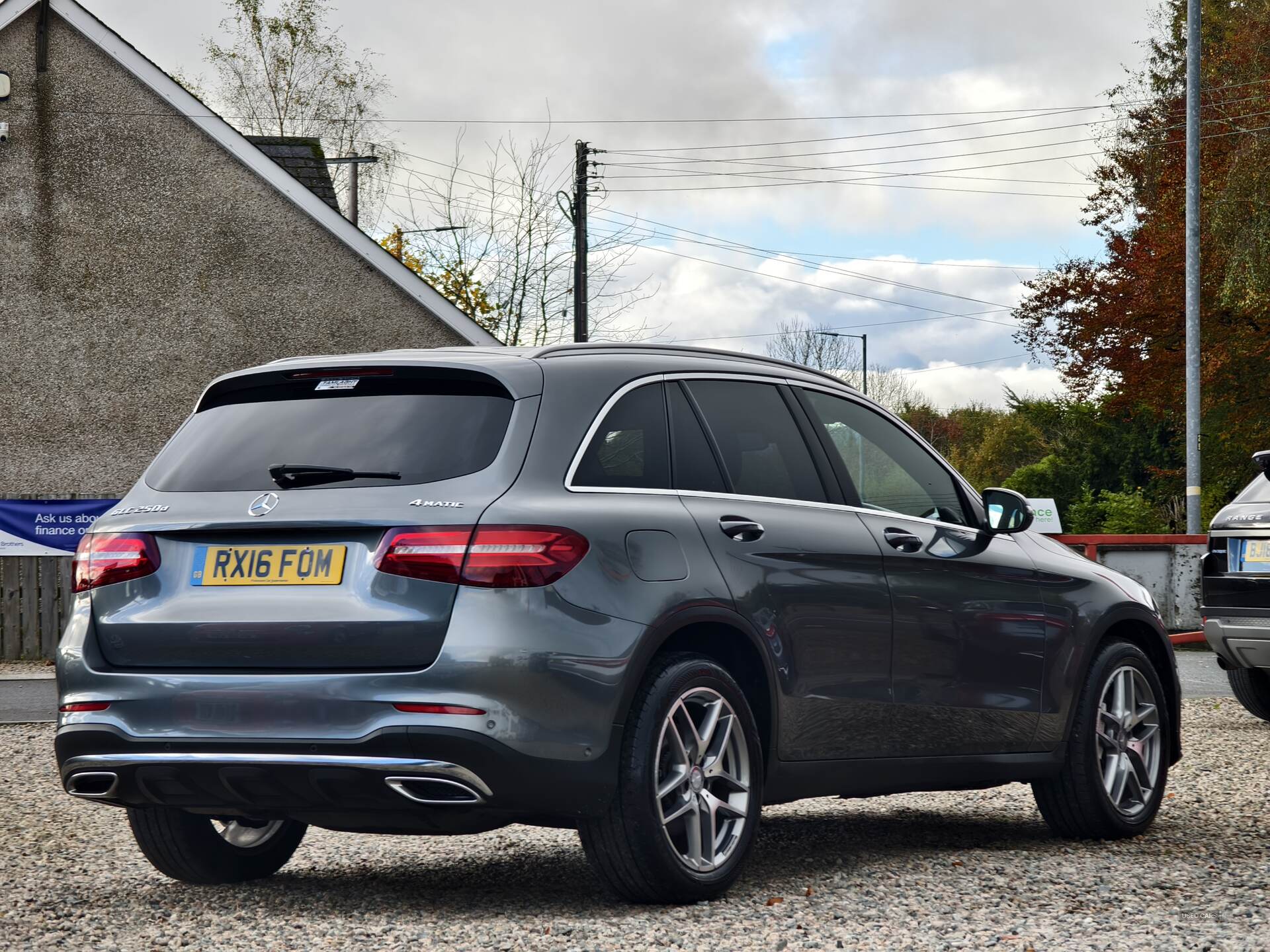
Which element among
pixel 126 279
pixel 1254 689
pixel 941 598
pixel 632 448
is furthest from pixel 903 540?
pixel 126 279

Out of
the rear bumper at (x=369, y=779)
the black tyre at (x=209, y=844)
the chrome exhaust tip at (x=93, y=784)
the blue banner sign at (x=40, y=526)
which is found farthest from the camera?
the blue banner sign at (x=40, y=526)

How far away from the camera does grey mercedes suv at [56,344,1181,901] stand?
4.88 meters

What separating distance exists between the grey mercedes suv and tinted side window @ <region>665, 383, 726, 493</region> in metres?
0.01

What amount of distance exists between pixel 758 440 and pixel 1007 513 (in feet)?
4.25

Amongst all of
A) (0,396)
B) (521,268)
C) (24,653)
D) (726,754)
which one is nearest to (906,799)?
(726,754)

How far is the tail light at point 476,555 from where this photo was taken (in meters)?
4.87

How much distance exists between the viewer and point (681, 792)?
5328 mm

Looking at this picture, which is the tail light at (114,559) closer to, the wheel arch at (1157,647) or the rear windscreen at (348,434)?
the rear windscreen at (348,434)

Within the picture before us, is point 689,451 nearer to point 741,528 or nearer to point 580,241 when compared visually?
point 741,528

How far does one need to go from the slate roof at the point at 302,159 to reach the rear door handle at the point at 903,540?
→ 66.0 feet

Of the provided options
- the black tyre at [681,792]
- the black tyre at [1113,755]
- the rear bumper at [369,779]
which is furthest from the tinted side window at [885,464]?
the rear bumper at [369,779]

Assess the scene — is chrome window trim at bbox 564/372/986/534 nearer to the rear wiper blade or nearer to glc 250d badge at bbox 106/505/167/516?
the rear wiper blade

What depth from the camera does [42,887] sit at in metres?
6.19

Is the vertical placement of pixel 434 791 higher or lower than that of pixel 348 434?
lower
